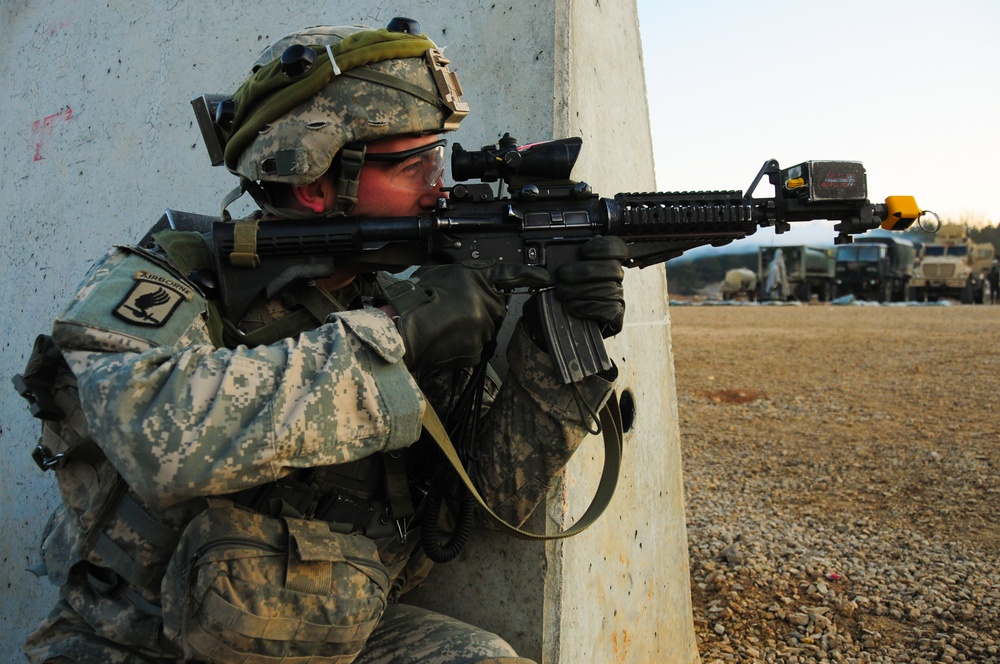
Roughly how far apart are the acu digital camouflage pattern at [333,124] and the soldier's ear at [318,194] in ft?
0.34

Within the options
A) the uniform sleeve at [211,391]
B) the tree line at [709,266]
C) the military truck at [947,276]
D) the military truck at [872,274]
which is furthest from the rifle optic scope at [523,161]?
the tree line at [709,266]

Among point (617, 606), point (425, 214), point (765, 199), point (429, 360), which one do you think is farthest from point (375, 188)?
point (617, 606)

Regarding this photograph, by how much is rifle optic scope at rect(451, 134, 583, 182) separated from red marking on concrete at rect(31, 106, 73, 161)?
6.99 feet

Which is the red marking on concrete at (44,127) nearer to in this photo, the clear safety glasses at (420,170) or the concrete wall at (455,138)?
the concrete wall at (455,138)

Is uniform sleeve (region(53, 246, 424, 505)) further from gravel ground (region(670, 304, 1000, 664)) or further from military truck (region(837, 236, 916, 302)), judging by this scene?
military truck (region(837, 236, 916, 302))

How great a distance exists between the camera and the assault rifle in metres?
2.00

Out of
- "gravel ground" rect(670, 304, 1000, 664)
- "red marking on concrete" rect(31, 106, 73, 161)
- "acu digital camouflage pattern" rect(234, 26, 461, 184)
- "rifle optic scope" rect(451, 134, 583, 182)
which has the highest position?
"red marking on concrete" rect(31, 106, 73, 161)

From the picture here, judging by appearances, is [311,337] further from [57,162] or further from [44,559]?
[57,162]

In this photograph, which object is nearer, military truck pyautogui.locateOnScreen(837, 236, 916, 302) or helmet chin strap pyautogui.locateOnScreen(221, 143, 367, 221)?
helmet chin strap pyautogui.locateOnScreen(221, 143, 367, 221)

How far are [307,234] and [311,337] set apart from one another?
0.39 meters

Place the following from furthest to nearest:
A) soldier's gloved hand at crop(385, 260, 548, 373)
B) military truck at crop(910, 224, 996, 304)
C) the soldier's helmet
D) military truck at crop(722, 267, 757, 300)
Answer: military truck at crop(722, 267, 757, 300) → military truck at crop(910, 224, 996, 304) → the soldier's helmet → soldier's gloved hand at crop(385, 260, 548, 373)

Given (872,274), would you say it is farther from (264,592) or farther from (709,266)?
(264,592)

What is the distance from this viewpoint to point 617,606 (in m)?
2.68

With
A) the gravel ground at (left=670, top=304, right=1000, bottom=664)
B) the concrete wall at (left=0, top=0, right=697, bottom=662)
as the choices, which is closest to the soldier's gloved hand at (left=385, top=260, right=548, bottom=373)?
the concrete wall at (left=0, top=0, right=697, bottom=662)
